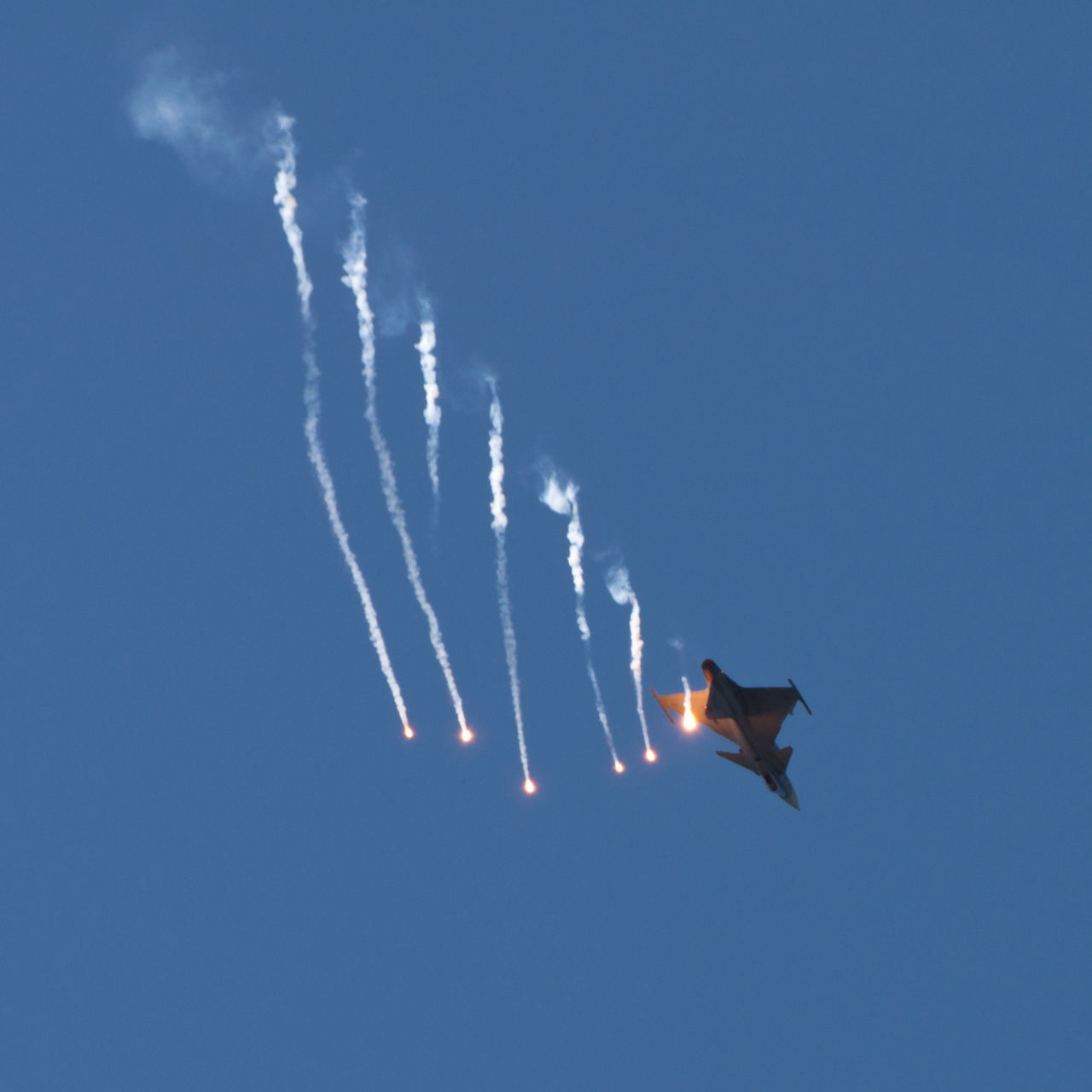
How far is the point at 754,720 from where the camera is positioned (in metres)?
63.3

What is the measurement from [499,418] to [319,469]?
9576 mm

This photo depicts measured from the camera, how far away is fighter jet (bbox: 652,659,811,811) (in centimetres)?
6247

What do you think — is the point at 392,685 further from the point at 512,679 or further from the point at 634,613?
the point at 634,613

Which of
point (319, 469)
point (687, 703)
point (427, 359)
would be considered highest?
point (427, 359)

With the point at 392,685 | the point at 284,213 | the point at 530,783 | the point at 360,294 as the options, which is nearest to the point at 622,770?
the point at 530,783

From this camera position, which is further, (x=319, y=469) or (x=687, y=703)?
(x=687, y=703)

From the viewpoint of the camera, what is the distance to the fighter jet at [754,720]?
62469 mm

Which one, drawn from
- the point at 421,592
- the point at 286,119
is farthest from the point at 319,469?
the point at 286,119

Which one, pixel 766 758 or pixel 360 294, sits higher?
pixel 360 294

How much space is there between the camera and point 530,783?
64.8 metres

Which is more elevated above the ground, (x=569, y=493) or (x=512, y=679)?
(x=569, y=493)

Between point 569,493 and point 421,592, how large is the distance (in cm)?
1003

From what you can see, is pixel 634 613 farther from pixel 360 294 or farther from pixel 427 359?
pixel 360 294

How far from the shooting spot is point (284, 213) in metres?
57.1
